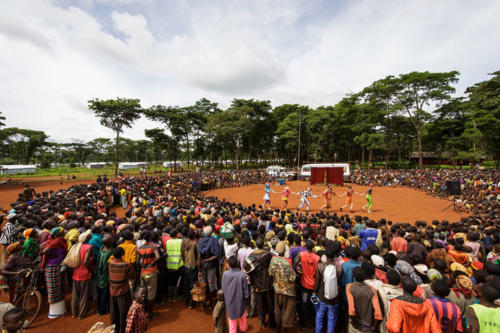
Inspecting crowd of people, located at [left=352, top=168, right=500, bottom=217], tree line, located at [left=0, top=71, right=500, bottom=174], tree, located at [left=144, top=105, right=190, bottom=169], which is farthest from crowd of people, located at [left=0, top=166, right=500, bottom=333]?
tree, located at [left=144, top=105, right=190, bottom=169]

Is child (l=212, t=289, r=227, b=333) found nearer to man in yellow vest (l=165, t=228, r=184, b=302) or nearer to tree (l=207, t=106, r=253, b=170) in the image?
man in yellow vest (l=165, t=228, r=184, b=302)

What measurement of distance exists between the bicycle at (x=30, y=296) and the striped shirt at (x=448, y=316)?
22.2 ft

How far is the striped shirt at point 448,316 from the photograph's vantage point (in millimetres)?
2535

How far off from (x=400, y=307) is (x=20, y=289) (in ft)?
22.5

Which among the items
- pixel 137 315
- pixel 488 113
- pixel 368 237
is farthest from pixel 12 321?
pixel 488 113

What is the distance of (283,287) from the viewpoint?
11.3 feet

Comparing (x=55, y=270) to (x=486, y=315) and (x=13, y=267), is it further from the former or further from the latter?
(x=486, y=315)

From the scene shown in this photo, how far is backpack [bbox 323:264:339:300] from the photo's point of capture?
10.7 feet

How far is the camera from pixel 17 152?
53969 mm

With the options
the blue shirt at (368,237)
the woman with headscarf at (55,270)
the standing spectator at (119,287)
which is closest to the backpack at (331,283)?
the blue shirt at (368,237)

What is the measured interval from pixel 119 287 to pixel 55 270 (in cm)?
168

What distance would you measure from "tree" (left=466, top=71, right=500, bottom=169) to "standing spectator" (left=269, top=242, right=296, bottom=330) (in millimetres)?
36430

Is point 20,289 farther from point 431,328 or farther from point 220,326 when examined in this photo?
point 431,328

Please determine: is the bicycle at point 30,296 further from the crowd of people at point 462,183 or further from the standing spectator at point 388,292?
the crowd of people at point 462,183
